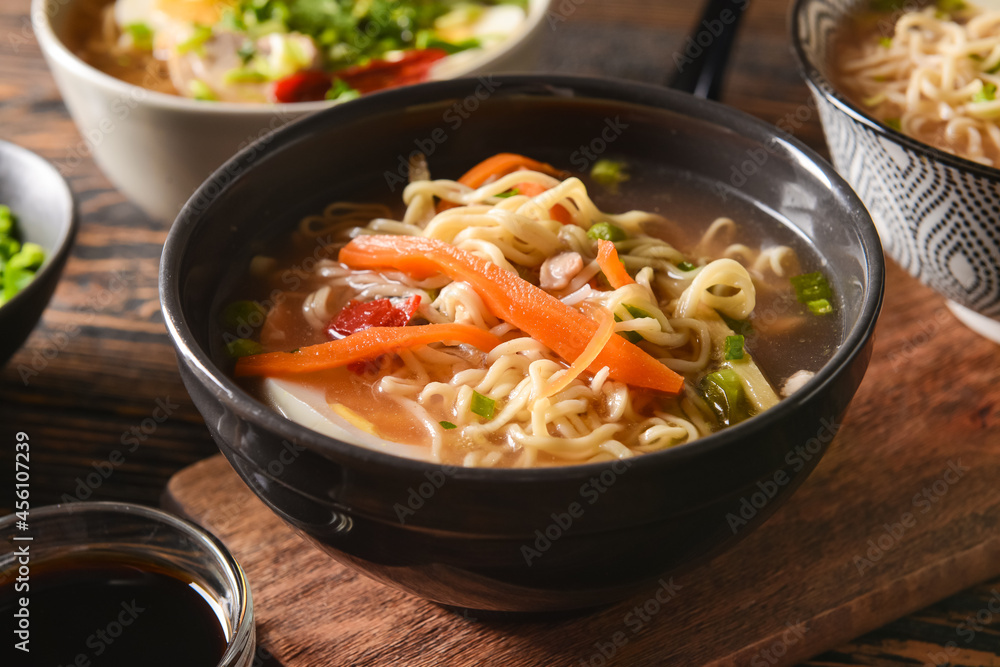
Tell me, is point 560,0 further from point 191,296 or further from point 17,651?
point 17,651

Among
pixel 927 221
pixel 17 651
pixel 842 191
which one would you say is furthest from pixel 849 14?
pixel 17 651

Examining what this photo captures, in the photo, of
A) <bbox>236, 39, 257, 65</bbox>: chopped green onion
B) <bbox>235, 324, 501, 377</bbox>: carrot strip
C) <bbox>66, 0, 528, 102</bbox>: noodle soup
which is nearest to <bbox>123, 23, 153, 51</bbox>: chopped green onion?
<bbox>66, 0, 528, 102</bbox>: noodle soup

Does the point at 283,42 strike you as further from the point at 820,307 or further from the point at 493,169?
the point at 820,307

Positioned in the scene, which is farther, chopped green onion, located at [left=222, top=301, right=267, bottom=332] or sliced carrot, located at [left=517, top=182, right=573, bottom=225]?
sliced carrot, located at [left=517, top=182, right=573, bottom=225]

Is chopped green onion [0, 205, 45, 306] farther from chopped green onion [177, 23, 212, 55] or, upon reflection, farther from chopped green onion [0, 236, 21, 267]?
chopped green onion [177, 23, 212, 55]

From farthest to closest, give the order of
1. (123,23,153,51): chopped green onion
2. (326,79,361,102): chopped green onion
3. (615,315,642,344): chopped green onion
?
(123,23,153,51): chopped green onion, (326,79,361,102): chopped green onion, (615,315,642,344): chopped green onion

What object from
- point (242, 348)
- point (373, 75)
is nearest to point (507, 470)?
point (242, 348)
